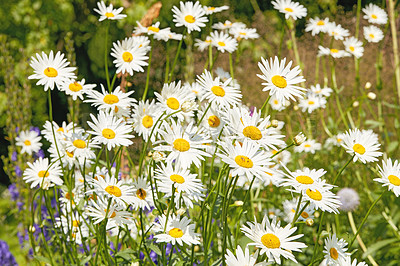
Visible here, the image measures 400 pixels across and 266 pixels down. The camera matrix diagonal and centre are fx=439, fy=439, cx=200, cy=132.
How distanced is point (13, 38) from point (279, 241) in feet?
10.8

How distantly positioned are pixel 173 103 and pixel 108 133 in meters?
0.21

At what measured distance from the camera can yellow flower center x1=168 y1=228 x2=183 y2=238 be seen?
1.11 m

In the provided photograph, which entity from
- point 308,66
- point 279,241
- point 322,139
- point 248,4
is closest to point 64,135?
point 279,241

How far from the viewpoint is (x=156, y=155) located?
3.58 ft

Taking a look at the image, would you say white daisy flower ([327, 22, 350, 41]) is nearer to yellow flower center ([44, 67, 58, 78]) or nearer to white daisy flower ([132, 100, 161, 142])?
white daisy flower ([132, 100, 161, 142])

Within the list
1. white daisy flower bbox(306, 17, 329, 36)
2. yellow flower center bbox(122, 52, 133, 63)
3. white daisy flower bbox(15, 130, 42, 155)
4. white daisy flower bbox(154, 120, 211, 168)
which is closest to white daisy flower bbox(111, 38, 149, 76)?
yellow flower center bbox(122, 52, 133, 63)

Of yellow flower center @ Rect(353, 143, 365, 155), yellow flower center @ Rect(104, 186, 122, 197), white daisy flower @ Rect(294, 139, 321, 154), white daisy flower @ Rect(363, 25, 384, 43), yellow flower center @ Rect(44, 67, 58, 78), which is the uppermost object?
white daisy flower @ Rect(363, 25, 384, 43)

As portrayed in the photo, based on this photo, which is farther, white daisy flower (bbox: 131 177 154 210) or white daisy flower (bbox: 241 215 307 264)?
white daisy flower (bbox: 131 177 154 210)

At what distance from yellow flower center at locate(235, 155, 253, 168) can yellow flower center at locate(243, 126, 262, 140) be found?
66 millimetres

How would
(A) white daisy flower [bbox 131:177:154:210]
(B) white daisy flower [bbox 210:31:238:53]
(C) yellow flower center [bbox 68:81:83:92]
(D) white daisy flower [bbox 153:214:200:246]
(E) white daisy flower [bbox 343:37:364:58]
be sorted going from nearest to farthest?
(D) white daisy flower [bbox 153:214:200:246], (A) white daisy flower [bbox 131:177:154:210], (C) yellow flower center [bbox 68:81:83:92], (B) white daisy flower [bbox 210:31:238:53], (E) white daisy flower [bbox 343:37:364:58]

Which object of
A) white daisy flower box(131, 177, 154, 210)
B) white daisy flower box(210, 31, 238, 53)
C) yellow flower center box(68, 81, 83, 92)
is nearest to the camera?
white daisy flower box(131, 177, 154, 210)

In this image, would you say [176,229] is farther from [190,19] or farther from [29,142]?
[29,142]

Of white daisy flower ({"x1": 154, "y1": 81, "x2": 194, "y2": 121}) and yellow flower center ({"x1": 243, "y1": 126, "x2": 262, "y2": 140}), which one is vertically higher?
→ white daisy flower ({"x1": 154, "y1": 81, "x2": 194, "y2": 121})

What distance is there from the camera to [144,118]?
4.19ft
